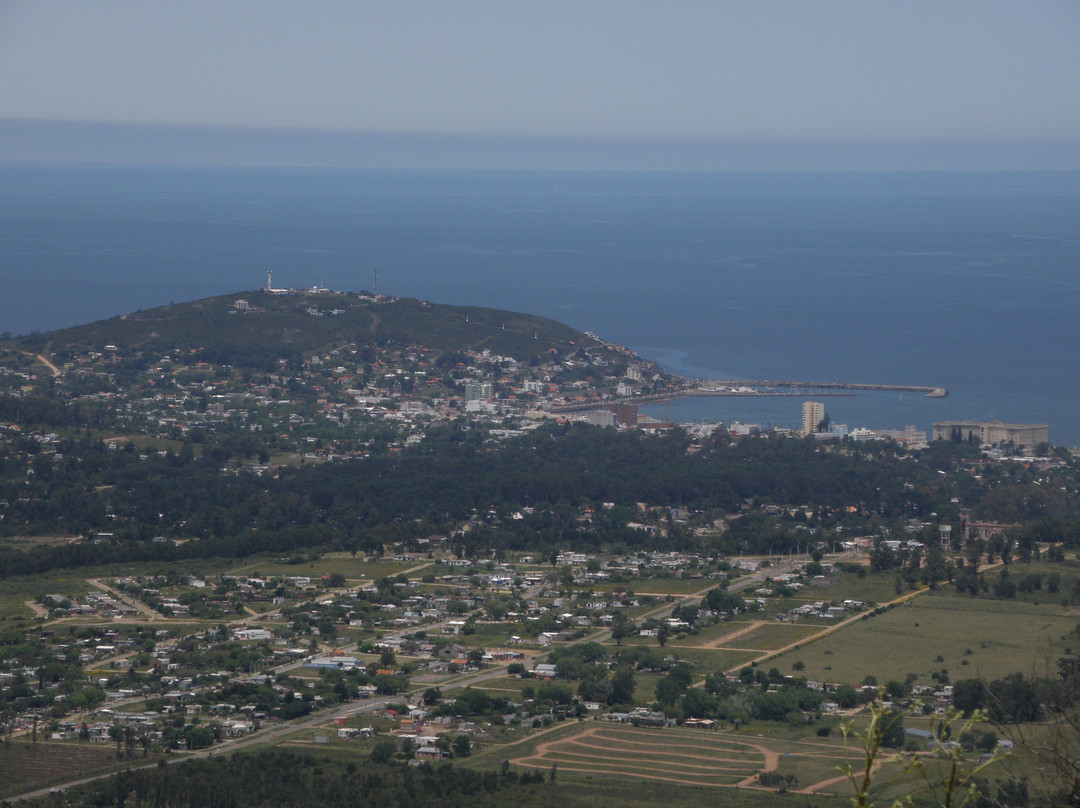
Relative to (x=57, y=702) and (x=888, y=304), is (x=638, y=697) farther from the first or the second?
(x=888, y=304)

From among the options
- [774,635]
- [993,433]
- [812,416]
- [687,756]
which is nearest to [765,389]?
[812,416]

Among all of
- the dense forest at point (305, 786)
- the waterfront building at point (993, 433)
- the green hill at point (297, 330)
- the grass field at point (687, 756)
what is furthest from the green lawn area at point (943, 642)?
the green hill at point (297, 330)

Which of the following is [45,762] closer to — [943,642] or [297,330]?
Result: [943,642]

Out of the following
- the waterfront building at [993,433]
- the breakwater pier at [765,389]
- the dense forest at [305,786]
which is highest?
the dense forest at [305,786]

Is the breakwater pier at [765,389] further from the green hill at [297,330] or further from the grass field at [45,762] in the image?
the grass field at [45,762]

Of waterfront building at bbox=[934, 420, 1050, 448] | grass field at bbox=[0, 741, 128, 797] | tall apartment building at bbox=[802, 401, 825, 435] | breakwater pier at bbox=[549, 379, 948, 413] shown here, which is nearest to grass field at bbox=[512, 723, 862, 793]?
grass field at bbox=[0, 741, 128, 797]

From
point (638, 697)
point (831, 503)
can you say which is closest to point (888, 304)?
point (831, 503)
